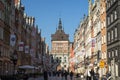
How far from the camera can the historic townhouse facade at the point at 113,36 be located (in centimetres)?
5984

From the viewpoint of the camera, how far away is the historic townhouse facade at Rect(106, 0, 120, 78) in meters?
59.8

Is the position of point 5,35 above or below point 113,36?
above

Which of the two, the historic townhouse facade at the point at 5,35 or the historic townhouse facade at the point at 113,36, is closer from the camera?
the historic townhouse facade at the point at 113,36

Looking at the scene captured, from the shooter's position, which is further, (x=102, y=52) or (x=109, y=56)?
(x=102, y=52)

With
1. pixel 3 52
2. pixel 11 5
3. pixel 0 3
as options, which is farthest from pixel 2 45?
pixel 11 5

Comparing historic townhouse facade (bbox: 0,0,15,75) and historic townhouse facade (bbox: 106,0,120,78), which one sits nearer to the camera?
historic townhouse facade (bbox: 106,0,120,78)

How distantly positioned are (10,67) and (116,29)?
92.8 feet

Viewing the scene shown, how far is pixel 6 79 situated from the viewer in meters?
46.1

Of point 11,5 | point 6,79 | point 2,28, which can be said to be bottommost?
point 6,79

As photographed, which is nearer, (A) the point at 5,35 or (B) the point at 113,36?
(B) the point at 113,36

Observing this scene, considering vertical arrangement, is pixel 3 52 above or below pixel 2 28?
below

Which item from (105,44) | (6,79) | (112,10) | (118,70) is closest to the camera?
(6,79)

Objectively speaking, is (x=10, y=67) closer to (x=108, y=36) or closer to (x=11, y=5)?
A: (x=11, y=5)

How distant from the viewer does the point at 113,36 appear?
211 feet
